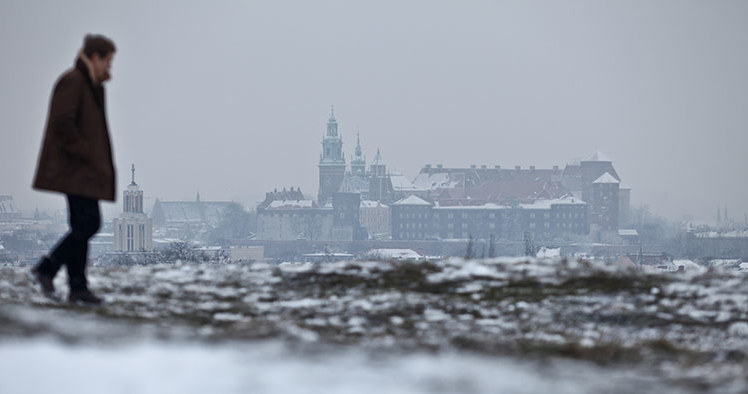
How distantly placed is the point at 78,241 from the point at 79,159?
47cm

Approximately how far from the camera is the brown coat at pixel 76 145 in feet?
23.6

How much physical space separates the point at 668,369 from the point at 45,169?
11.7 ft

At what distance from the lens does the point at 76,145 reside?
7191 millimetres

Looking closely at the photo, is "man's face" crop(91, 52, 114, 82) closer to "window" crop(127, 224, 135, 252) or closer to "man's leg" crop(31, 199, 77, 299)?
"man's leg" crop(31, 199, 77, 299)

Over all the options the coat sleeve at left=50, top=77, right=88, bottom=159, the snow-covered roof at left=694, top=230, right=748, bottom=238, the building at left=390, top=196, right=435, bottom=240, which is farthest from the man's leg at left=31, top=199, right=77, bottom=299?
the building at left=390, top=196, right=435, bottom=240

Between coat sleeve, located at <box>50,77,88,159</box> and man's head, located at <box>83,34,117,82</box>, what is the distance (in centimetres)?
14

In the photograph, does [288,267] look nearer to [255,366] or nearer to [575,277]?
[575,277]

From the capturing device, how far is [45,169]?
721 cm

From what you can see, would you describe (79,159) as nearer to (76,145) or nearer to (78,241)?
(76,145)

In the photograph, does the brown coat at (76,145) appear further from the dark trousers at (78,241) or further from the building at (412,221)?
the building at (412,221)

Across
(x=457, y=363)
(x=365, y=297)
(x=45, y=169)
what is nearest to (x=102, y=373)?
(x=457, y=363)

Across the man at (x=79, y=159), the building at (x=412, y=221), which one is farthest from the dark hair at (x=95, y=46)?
the building at (x=412, y=221)

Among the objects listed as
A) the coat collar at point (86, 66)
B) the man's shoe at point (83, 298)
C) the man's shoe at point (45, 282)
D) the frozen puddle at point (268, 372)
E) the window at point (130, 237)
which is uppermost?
the coat collar at point (86, 66)

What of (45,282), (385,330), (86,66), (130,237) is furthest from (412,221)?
(385,330)
